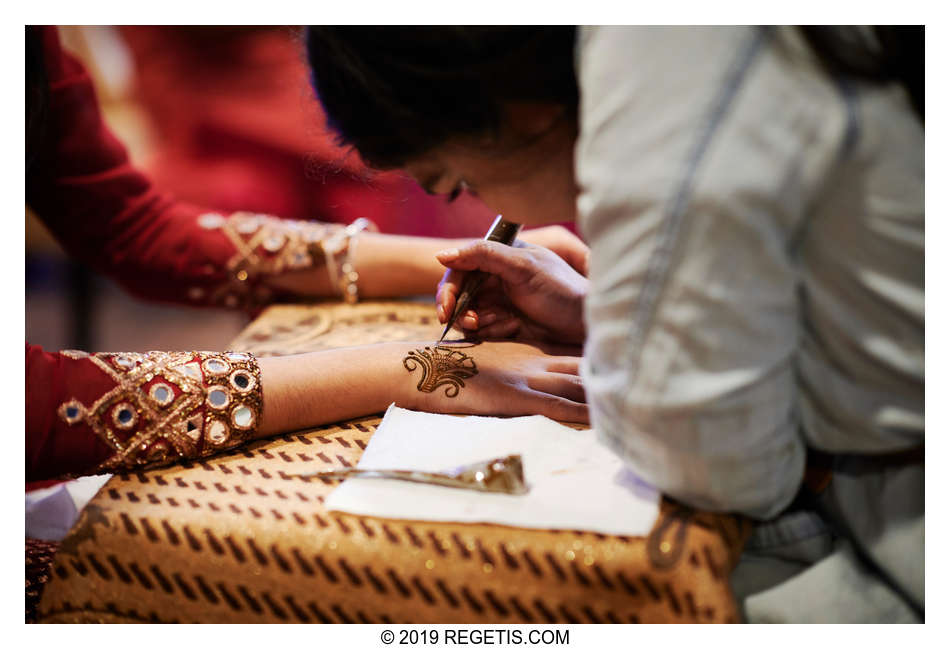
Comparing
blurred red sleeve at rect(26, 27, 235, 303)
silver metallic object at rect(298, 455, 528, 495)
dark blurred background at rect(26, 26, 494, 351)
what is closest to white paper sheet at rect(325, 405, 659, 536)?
silver metallic object at rect(298, 455, 528, 495)

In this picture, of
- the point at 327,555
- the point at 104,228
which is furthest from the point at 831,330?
the point at 104,228

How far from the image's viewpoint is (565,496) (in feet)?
2.00

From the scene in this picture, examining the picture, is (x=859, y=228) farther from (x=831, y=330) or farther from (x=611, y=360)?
(x=611, y=360)

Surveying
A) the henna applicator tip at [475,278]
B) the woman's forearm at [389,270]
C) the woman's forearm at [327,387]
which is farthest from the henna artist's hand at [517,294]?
the woman's forearm at [389,270]

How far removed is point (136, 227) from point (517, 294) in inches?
28.4

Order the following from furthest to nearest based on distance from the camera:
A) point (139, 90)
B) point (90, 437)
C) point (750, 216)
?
point (139, 90) → point (90, 437) → point (750, 216)

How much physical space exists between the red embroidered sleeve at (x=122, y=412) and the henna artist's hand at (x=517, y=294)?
11.4 inches

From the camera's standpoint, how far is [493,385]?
79 centimetres

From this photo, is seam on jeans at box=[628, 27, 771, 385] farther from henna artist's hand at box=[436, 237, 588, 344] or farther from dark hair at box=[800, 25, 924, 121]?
henna artist's hand at box=[436, 237, 588, 344]

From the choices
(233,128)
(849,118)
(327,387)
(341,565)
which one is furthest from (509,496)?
(233,128)

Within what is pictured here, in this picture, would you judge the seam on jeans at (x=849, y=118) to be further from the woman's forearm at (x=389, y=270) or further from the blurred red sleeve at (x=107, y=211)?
the blurred red sleeve at (x=107, y=211)

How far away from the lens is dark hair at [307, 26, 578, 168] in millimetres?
562

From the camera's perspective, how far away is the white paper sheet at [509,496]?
1.91ft
